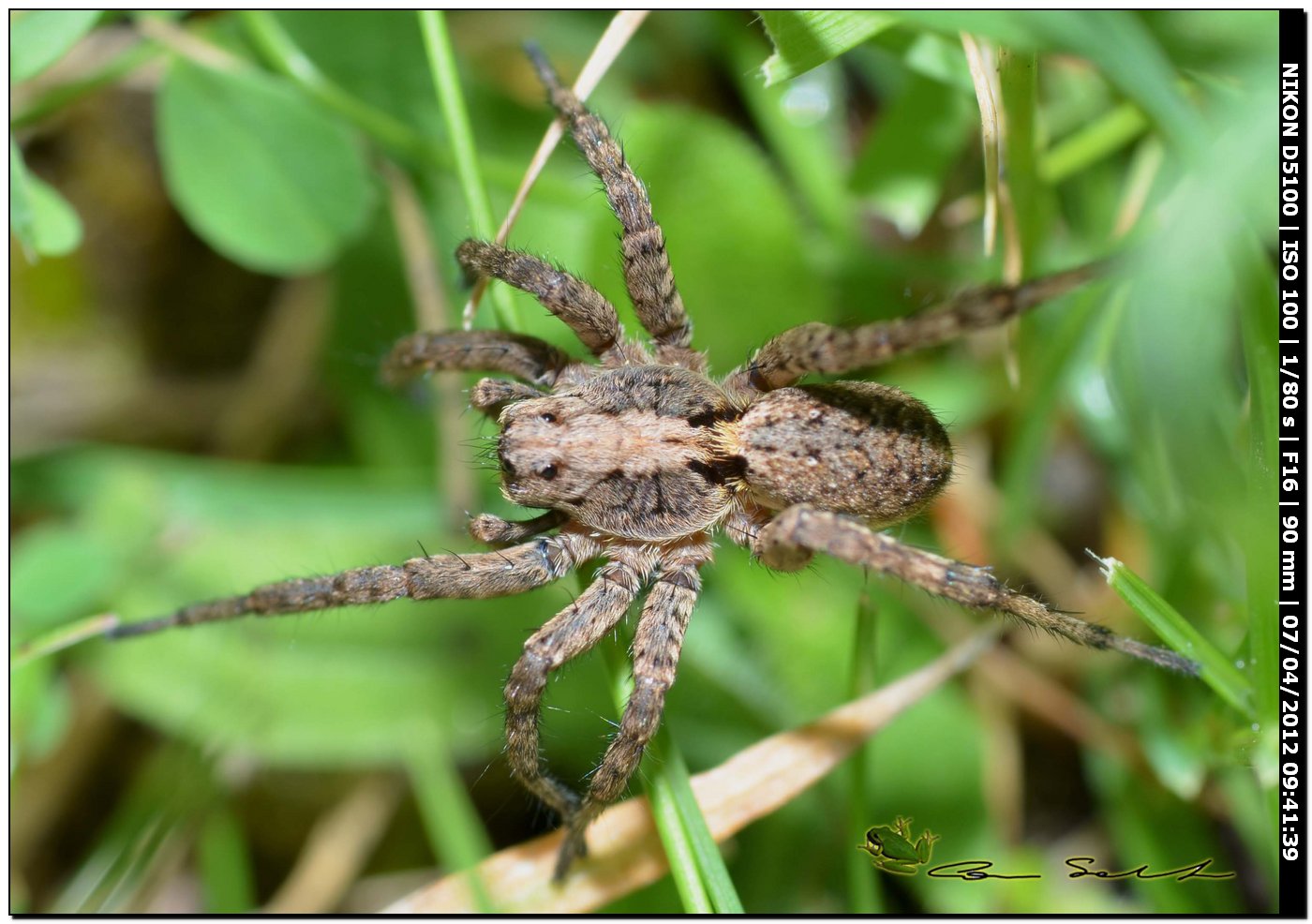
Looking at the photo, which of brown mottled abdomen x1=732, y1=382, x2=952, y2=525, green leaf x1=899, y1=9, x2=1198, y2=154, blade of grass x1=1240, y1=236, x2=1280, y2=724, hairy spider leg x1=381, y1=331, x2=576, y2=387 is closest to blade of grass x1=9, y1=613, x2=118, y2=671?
hairy spider leg x1=381, y1=331, x2=576, y2=387

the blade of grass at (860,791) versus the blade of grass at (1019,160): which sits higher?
the blade of grass at (1019,160)

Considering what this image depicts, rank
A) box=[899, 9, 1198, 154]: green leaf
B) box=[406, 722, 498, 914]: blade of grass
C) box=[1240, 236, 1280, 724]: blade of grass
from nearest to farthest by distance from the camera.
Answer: box=[899, 9, 1198, 154]: green leaf, box=[1240, 236, 1280, 724]: blade of grass, box=[406, 722, 498, 914]: blade of grass

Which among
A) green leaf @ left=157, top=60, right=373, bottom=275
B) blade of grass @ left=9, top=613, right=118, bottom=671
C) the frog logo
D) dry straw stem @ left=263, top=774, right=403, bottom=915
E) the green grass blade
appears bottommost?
the frog logo

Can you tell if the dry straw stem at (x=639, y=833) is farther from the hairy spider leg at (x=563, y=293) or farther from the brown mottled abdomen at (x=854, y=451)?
the hairy spider leg at (x=563, y=293)

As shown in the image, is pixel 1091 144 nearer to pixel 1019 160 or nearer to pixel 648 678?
pixel 1019 160

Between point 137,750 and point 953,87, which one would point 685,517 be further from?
point 137,750

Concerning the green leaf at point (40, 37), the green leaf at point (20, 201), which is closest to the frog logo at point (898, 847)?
the green leaf at point (20, 201)

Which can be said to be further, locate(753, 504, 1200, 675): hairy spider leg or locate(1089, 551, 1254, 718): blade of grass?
locate(753, 504, 1200, 675): hairy spider leg

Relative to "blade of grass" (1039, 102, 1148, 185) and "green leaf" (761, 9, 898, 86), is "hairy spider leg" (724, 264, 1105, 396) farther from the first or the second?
"blade of grass" (1039, 102, 1148, 185)
